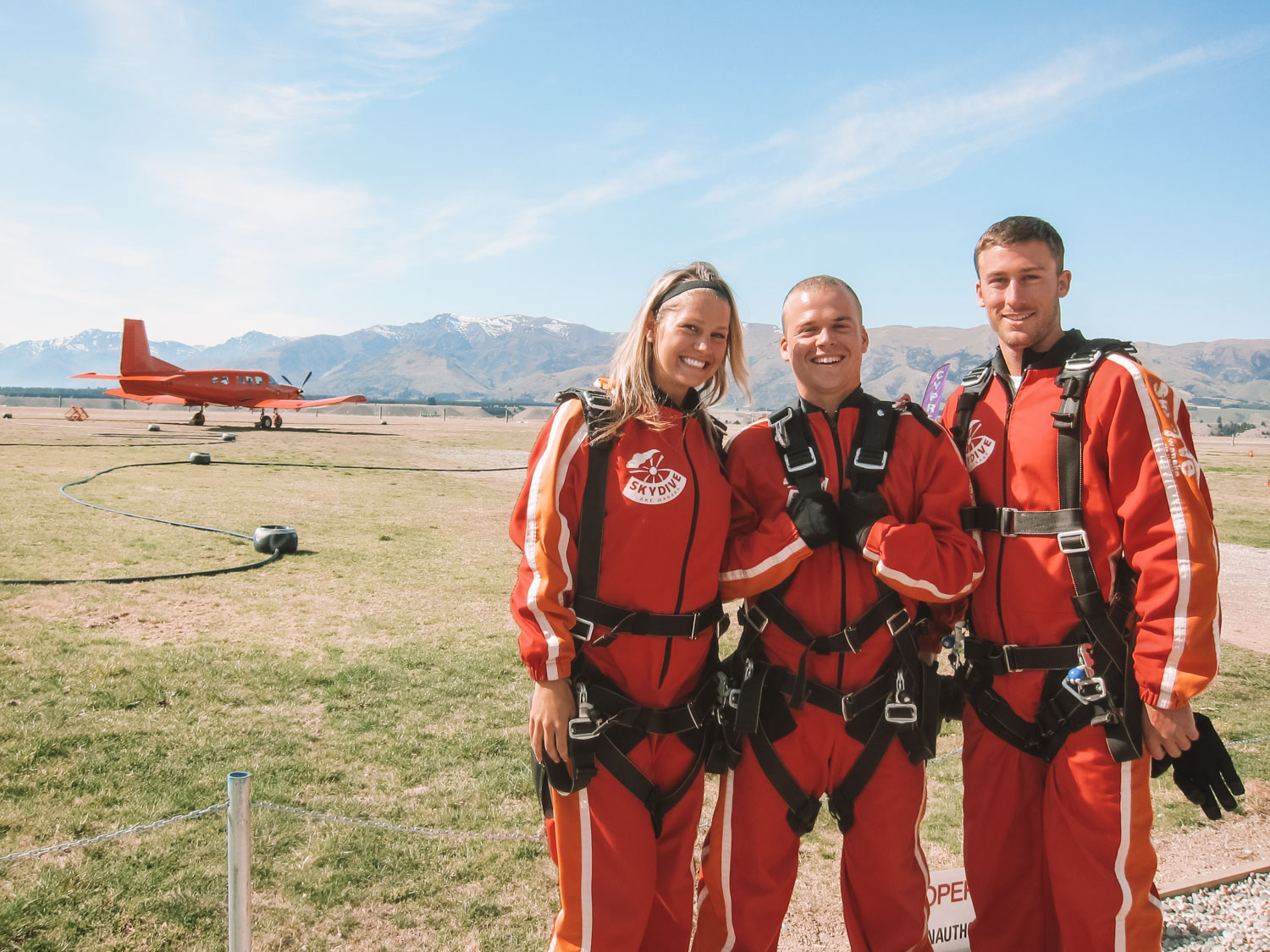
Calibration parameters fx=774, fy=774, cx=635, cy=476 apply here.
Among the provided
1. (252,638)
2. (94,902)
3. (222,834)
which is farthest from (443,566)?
(94,902)

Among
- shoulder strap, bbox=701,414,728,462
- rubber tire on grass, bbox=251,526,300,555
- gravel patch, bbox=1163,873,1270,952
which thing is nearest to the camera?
shoulder strap, bbox=701,414,728,462

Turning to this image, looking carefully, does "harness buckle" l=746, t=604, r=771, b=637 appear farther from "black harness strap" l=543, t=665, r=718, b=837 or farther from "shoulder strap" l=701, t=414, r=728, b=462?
"shoulder strap" l=701, t=414, r=728, b=462

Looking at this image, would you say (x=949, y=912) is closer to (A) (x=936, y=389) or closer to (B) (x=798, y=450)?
(B) (x=798, y=450)

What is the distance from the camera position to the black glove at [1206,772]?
8.97 feet

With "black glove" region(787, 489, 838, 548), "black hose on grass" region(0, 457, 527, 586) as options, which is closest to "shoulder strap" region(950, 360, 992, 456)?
"black glove" region(787, 489, 838, 548)

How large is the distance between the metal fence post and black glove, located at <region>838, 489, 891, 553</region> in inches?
86.6

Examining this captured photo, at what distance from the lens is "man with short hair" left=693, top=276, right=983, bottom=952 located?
2674mm

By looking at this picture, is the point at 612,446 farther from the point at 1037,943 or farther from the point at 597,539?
the point at 1037,943

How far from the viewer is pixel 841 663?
2.80 m

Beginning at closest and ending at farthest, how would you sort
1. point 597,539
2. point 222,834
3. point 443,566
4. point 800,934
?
1. point 597,539
2. point 800,934
3. point 222,834
4. point 443,566

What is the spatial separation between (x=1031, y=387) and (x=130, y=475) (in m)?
20.5

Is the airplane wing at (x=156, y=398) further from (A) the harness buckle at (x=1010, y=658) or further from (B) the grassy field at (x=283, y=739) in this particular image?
(A) the harness buckle at (x=1010, y=658)

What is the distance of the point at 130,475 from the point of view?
18.4 metres

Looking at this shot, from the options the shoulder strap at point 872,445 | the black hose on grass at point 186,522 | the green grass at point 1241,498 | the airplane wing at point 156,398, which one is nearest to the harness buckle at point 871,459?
the shoulder strap at point 872,445
